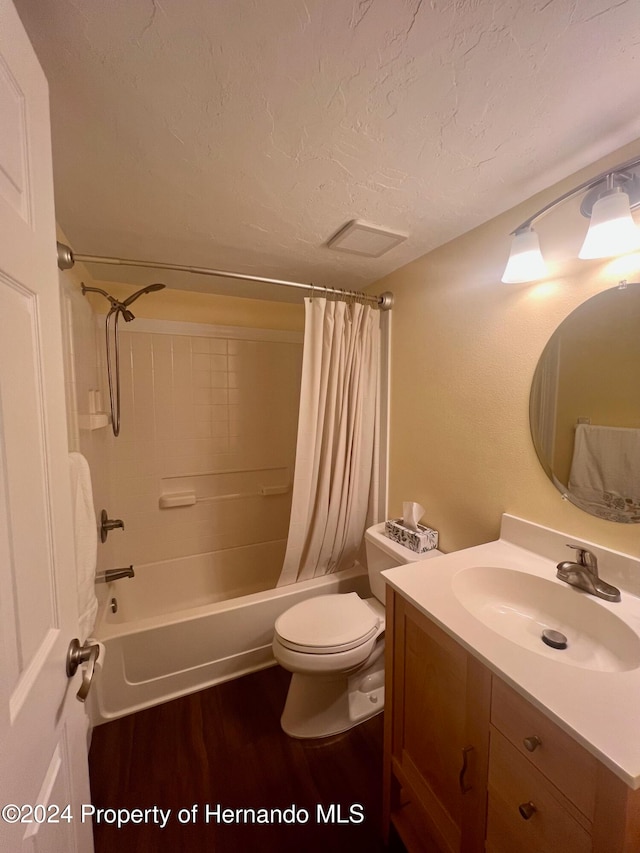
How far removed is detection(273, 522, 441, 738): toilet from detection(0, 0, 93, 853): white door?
787mm

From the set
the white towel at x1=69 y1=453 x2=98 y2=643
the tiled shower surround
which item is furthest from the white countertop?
the tiled shower surround

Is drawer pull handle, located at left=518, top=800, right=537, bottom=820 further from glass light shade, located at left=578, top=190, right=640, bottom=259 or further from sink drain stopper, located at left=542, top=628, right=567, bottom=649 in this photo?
glass light shade, located at left=578, top=190, right=640, bottom=259

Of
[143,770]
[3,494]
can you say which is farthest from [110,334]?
[143,770]

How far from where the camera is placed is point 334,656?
1354mm

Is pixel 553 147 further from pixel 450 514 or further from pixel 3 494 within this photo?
pixel 3 494

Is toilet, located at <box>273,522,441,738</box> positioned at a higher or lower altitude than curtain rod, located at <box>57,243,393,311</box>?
lower

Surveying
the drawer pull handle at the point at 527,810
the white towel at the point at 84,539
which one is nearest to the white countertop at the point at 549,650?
the drawer pull handle at the point at 527,810

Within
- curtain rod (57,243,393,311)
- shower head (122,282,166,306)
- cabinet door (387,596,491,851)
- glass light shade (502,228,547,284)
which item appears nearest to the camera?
cabinet door (387,596,491,851)

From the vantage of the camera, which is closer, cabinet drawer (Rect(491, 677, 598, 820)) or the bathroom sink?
cabinet drawer (Rect(491, 677, 598, 820))

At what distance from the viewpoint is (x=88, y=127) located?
2.90 ft

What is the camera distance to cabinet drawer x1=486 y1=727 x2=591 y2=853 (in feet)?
2.01

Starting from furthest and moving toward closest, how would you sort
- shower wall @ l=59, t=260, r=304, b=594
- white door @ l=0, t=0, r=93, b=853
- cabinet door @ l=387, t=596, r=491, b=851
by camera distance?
1. shower wall @ l=59, t=260, r=304, b=594
2. cabinet door @ l=387, t=596, r=491, b=851
3. white door @ l=0, t=0, r=93, b=853

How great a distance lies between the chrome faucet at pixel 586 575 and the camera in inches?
36.6

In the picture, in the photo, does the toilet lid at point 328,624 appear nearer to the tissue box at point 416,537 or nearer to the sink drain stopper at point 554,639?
the tissue box at point 416,537
